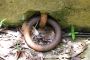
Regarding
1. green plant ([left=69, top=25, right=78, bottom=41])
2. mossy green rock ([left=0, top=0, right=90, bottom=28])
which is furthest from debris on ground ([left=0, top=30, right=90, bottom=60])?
mossy green rock ([left=0, top=0, right=90, bottom=28])

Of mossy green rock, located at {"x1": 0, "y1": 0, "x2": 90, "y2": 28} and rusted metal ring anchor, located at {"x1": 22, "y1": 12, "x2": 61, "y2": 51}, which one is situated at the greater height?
mossy green rock, located at {"x1": 0, "y1": 0, "x2": 90, "y2": 28}

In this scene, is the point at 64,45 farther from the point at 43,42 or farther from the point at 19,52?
the point at 19,52

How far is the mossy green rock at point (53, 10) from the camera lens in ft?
9.44

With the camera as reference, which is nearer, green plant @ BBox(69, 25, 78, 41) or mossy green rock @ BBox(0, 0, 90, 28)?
mossy green rock @ BBox(0, 0, 90, 28)

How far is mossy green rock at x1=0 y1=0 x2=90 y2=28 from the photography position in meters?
2.88

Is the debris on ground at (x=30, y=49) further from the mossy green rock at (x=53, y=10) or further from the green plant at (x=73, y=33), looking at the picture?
the mossy green rock at (x=53, y=10)

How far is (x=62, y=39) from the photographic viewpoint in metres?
3.01

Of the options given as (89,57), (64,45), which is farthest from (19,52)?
(89,57)

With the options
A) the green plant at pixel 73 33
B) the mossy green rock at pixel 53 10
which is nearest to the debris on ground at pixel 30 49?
the green plant at pixel 73 33

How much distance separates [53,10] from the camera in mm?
2920

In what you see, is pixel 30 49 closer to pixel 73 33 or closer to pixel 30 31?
pixel 30 31

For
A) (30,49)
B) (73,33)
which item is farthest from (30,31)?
(73,33)

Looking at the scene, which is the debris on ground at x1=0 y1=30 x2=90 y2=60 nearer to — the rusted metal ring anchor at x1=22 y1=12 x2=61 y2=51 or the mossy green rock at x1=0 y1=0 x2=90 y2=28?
the rusted metal ring anchor at x1=22 y1=12 x2=61 y2=51

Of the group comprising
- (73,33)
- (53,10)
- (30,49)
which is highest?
(53,10)
